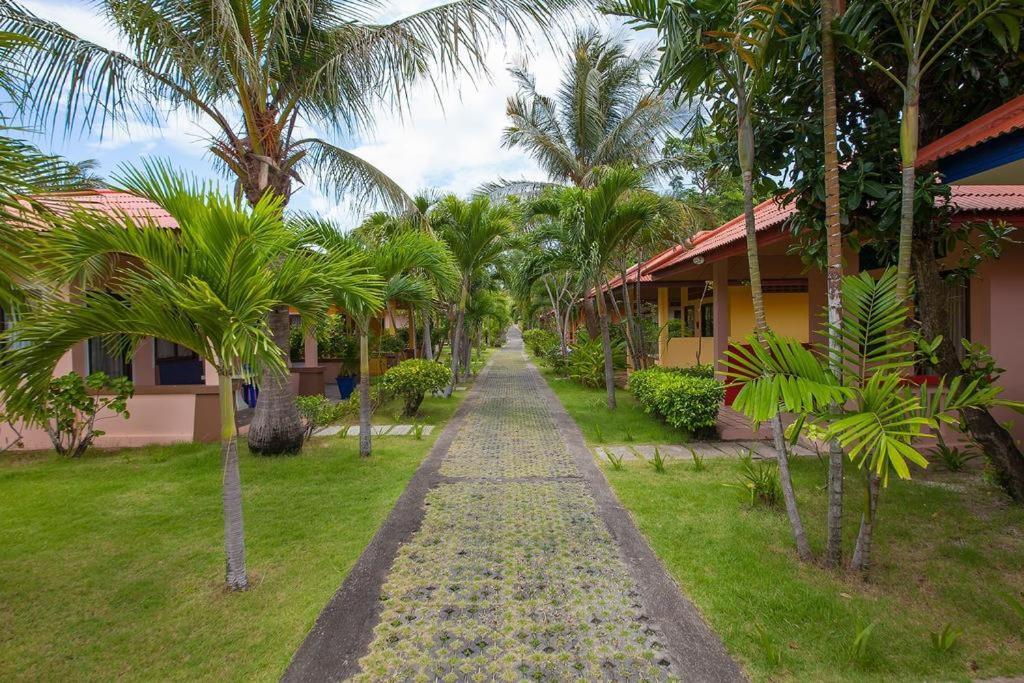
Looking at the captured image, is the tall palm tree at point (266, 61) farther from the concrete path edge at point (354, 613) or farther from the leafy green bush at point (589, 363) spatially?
the leafy green bush at point (589, 363)

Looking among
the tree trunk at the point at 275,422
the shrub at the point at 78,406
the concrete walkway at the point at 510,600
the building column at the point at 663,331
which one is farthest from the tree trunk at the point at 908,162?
the building column at the point at 663,331

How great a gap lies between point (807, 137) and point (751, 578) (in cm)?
328

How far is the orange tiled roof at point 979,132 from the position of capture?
10.8 ft

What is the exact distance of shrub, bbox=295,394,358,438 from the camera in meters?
7.89

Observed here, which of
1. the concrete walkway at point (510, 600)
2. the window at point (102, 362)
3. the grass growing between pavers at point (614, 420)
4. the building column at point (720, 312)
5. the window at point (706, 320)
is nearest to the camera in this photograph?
the concrete walkway at point (510, 600)

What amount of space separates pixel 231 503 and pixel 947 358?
5584 millimetres

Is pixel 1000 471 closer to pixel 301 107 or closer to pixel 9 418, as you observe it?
pixel 9 418

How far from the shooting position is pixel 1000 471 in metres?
4.72

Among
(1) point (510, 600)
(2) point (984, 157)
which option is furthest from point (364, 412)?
(2) point (984, 157)

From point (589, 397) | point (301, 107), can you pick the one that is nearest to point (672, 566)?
point (301, 107)

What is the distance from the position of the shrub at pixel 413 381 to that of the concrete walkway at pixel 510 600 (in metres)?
4.09

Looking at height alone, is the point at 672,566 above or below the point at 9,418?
below

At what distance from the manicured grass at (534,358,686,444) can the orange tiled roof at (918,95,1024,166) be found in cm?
473

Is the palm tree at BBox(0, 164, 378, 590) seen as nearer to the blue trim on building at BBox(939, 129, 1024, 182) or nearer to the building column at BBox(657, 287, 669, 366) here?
the blue trim on building at BBox(939, 129, 1024, 182)
